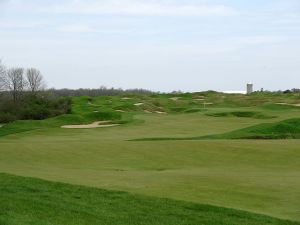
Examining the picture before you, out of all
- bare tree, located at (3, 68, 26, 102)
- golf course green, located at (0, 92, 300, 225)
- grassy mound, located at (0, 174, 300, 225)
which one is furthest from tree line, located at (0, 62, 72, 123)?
grassy mound, located at (0, 174, 300, 225)

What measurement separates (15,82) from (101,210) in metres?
83.2

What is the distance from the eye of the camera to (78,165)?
19.3 m

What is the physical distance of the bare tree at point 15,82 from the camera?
272 ft

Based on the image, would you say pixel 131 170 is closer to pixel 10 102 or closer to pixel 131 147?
pixel 131 147

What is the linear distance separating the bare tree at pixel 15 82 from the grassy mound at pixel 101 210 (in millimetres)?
68205

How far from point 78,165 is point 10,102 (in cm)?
5616

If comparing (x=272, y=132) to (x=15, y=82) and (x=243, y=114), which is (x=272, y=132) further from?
(x=15, y=82)

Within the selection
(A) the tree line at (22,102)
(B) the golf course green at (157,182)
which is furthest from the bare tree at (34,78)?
(B) the golf course green at (157,182)

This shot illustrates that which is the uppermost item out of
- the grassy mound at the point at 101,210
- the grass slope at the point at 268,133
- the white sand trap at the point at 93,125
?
the grassy mound at the point at 101,210

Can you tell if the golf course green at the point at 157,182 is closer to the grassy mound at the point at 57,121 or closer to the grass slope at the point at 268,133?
the grass slope at the point at 268,133

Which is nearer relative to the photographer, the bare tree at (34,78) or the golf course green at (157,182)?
the golf course green at (157,182)

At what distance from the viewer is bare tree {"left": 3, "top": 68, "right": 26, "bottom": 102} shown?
8300cm

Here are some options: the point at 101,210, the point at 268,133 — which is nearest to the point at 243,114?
the point at 268,133

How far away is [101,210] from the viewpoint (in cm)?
1038
